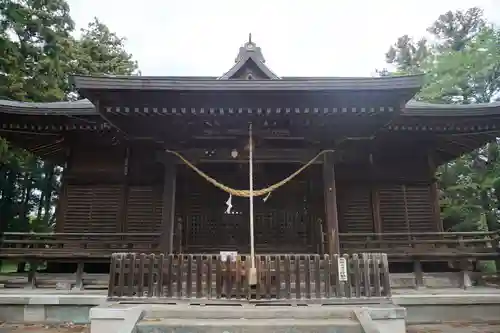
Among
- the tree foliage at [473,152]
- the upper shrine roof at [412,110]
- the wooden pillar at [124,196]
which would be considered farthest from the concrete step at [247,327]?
the tree foliage at [473,152]

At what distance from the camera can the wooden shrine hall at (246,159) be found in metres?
7.70

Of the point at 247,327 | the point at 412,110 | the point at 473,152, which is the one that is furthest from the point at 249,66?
the point at 473,152

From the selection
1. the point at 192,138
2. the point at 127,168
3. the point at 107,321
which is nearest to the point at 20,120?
the point at 127,168

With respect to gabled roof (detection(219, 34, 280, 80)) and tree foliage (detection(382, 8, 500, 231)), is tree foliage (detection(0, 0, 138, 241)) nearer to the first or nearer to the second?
gabled roof (detection(219, 34, 280, 80))

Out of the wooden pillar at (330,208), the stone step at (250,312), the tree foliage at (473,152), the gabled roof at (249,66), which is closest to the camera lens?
the stone step at (250,312)

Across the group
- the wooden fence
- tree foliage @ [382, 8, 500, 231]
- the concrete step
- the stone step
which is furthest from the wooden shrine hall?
tree foliage @ [382, 8, 500, 231]

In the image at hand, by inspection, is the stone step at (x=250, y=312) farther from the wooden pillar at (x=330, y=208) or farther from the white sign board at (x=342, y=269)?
the wooden pillar at (x=330, y=208)

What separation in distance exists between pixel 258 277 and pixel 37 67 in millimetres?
17049

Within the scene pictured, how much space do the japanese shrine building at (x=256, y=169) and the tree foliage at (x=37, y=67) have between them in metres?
3.50

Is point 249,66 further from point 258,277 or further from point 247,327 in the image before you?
point 247,327

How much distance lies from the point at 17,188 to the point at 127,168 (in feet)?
73.3

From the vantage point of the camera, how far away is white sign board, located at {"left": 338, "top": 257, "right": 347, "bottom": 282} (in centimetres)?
634

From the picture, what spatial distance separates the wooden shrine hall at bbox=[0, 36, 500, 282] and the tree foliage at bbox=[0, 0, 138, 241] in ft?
12.2

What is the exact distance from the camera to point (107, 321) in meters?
5.80
